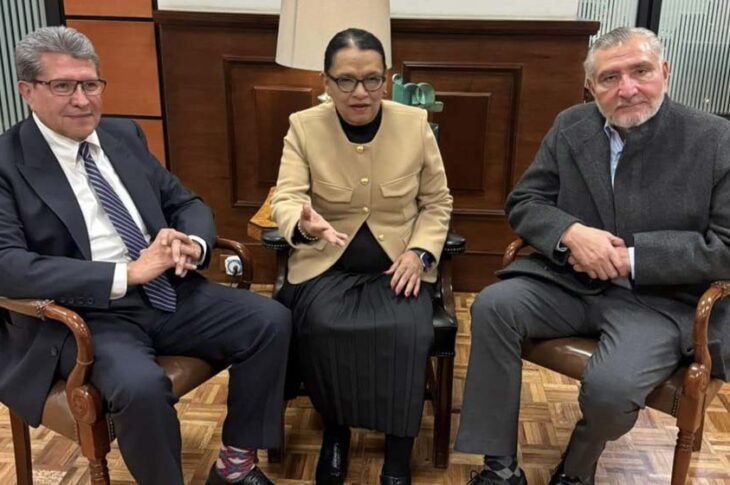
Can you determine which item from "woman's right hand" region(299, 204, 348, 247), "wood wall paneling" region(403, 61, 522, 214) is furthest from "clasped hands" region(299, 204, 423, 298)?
"wood wall paneling" region(403, 61, 522, 214)

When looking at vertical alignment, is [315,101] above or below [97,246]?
above

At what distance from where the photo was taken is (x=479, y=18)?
3.29 meters

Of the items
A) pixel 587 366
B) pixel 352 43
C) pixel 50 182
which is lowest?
pixel 587 366

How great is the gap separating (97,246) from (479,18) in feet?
6.92

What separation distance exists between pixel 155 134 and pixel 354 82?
181cm

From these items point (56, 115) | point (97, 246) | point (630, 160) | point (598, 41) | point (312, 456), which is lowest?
point (312, 456)

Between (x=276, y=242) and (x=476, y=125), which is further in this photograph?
(x=476, y=125)

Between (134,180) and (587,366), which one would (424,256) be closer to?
(587,366)

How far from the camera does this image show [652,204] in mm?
2080

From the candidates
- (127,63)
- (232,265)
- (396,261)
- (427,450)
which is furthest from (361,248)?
(127,63)

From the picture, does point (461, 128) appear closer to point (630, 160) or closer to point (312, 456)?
point (630, 160)

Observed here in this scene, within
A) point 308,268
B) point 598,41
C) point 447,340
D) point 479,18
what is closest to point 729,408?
point 447,340

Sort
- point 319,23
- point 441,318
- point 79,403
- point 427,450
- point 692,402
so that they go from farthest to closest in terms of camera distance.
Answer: point 319,23 < point 427,450 < point 441,318 < point 692,402 < point 79,403

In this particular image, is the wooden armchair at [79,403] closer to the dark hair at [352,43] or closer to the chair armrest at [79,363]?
the chair armrest at [79,363]
